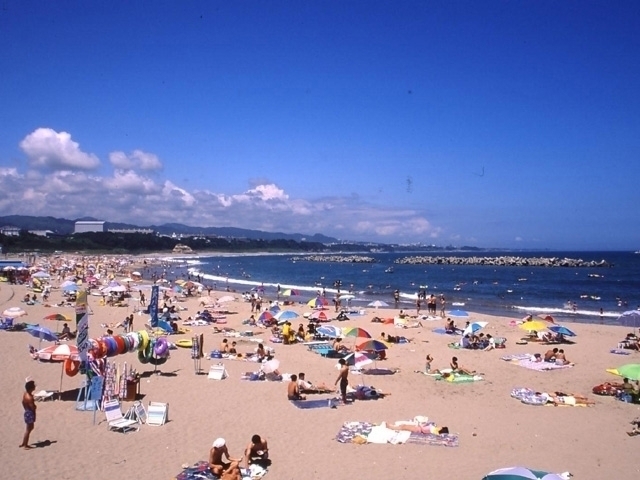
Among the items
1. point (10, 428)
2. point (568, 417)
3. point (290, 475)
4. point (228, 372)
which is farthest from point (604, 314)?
point (10, 428)

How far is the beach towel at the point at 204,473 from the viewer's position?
7.62 metres

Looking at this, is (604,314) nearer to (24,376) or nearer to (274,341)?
(274,341)

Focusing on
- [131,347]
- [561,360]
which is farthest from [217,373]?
[561,360]

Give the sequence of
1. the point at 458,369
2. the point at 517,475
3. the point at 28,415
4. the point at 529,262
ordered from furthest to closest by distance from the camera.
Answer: the point at 529,262, the point at 458,369, the point at 28,415, the point at 517,475

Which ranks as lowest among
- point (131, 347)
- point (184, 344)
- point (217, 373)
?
point (184, 344)

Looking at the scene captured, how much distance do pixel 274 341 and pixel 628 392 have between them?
1174cm

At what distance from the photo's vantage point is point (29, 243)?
4722 inches

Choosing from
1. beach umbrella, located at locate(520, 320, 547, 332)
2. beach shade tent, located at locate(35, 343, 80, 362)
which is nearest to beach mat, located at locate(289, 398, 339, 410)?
beach shade tent, located at locate(35, 343, 80, 362)

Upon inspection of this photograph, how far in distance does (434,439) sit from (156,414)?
5336 mm

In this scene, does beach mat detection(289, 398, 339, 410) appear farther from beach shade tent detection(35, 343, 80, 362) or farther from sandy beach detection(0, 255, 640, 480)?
beach shade tent detection(35, 343, 80, 362)

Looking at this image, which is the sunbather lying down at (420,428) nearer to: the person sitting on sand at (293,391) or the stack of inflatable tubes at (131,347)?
the person sitting on sand at (293,391)

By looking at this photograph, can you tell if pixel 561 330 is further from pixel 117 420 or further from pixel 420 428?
pixel 117 420

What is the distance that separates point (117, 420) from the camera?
385 inches

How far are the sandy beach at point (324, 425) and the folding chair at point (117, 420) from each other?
139 mm
